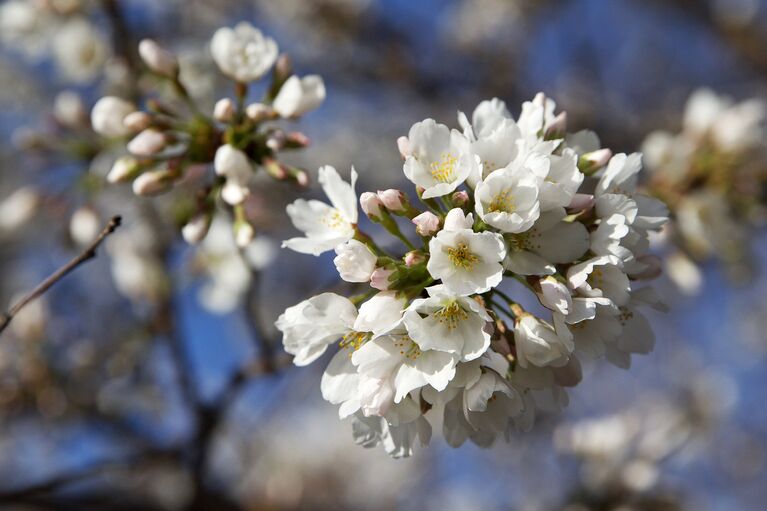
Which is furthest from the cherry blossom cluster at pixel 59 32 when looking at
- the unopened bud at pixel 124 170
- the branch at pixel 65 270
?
the branch at pixel 65 270

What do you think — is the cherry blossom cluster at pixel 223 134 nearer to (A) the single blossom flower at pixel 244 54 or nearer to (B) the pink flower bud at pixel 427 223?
(A) the single blossom flower at pixel 244 54

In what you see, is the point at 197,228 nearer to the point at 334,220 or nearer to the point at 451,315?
the point at 334,220

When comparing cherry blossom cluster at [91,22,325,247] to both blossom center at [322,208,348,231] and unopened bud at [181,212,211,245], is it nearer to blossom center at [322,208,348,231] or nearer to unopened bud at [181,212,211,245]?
unopened bud at [181,212,211,245]

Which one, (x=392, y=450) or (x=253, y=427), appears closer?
(x=392, y=450)

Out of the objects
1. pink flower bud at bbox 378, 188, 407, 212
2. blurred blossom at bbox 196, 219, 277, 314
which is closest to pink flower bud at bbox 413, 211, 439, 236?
pink flower bud at bbox 378, 188, 407, 212

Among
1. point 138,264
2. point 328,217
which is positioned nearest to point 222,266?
point 138,264

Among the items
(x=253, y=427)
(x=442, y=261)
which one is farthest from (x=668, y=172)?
(x=253, y=427)

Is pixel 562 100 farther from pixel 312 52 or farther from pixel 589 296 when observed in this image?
pixel 589 296
